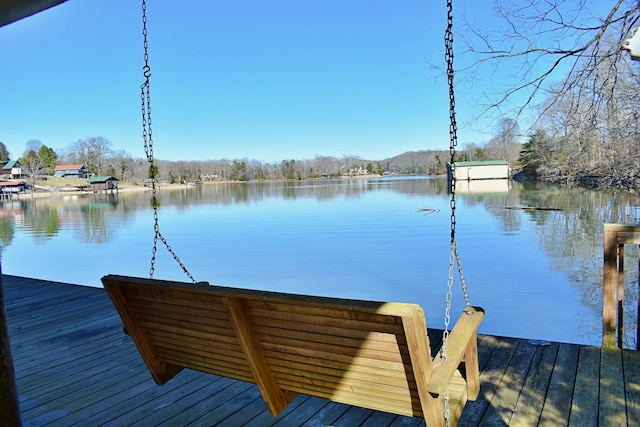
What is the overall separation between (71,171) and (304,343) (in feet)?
279

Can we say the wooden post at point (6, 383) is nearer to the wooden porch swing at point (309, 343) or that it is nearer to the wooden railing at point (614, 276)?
the wooden porch swing at point (309, 343)

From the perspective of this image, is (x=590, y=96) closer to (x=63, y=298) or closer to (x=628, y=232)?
(x=628, y=232)

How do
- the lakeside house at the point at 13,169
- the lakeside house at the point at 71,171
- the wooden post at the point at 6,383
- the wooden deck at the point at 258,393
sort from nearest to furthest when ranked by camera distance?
the wooden post at the point at 6,383, the wooden deck at the point at 258,393, the lakeside house at the point at 13,169, the lakeside house at the point at 71,171

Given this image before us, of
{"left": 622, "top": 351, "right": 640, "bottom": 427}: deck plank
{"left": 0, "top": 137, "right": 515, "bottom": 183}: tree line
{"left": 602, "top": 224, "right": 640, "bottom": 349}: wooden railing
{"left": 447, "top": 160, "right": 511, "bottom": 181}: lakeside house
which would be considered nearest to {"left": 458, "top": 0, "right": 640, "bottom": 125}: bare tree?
{"left": 602, "top": 224, "right": 640, "bottom": 349}: wooden railing

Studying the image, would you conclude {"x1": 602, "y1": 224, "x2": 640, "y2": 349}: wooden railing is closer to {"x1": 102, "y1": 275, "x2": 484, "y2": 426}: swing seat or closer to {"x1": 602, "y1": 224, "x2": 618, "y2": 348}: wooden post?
{"x1": 602, "y1": 224, "x2": 618, "y2": 348}: wooden post

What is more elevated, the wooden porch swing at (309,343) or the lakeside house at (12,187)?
the lakeside house at (12,187)

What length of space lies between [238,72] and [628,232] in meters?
41.1

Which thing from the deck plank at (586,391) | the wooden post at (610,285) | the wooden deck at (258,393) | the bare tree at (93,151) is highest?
the bare tree at (93,151)

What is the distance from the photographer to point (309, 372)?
68.1 inches

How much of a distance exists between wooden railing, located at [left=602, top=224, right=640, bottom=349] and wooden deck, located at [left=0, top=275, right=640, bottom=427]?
0.54ft

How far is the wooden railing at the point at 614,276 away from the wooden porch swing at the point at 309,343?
1.40 meters

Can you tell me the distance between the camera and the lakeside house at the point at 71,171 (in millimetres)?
74000

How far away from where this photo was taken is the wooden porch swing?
1.41 meters

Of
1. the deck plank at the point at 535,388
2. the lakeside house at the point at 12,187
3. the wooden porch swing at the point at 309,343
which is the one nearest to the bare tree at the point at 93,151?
the lakeside house at the point at 12,187
